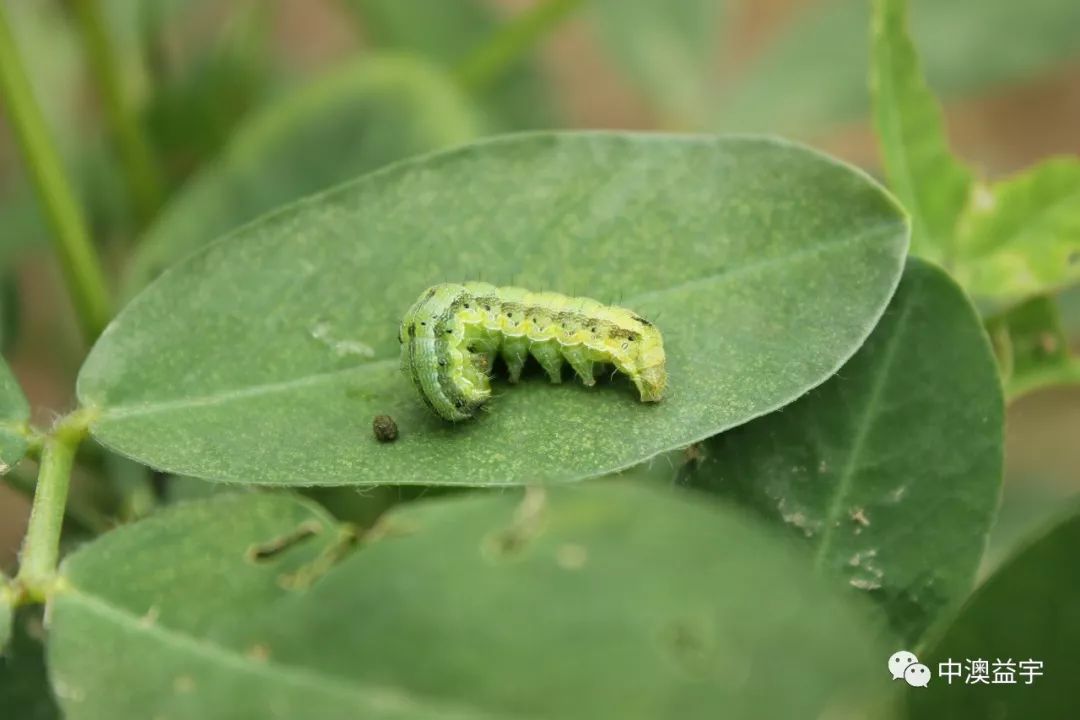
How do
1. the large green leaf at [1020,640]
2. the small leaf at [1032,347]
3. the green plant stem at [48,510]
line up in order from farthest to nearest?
the small leaf at [1032,347]
the green plant stem at [48,510]
the large green leaf at [1020,640]

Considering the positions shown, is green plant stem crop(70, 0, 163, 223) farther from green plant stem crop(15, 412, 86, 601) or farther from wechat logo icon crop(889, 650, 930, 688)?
wechat logo icon crop(889, 650, 930, 688)

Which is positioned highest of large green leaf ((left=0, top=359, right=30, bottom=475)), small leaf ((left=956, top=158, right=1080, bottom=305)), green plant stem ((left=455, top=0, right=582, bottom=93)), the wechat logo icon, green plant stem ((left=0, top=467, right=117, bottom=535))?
green plant stem ((left=455, top=0, right=582, bottom=93))

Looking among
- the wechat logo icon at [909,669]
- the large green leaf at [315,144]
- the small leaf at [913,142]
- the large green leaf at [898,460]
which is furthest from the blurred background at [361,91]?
the wechat logo icon at [909,669]

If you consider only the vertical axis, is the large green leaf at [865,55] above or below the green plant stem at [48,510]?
below

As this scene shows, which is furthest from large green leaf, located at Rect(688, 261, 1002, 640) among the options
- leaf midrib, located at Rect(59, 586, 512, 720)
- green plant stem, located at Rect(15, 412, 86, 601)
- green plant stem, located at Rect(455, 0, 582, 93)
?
green plant stem, located at Rect(455, 0, 582, 93)

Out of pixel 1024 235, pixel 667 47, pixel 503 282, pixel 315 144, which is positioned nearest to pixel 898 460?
pixel 1024 235

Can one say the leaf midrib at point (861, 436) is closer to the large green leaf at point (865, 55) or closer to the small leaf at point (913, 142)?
the small leaf at point (913, 142)
